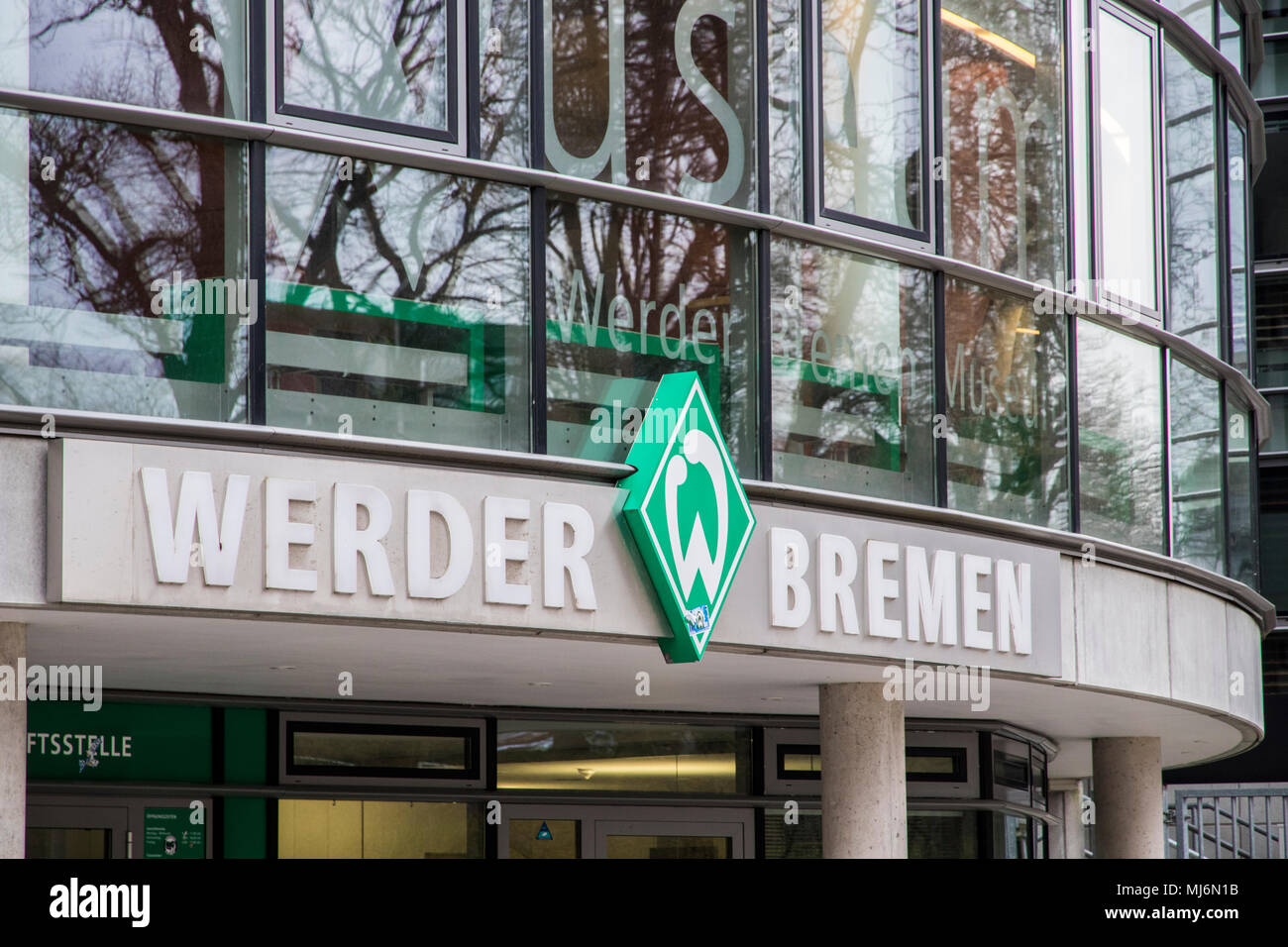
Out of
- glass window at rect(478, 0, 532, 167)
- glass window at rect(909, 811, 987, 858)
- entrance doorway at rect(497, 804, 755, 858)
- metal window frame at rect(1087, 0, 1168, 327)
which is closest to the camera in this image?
glass window at rect(478, 0, 532, 167)

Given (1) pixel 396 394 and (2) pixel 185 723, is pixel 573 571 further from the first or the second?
(2) pixel 185 723

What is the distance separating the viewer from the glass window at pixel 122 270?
9.30m

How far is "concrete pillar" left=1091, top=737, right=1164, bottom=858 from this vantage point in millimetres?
17391

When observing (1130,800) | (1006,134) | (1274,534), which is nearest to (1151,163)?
(1006,134)

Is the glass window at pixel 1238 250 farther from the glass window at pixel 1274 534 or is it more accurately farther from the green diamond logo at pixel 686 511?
the glass window at pixel 1274 534

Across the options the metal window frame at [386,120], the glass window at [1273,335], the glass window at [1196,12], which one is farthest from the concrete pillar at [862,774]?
the glass window at [1273,335]

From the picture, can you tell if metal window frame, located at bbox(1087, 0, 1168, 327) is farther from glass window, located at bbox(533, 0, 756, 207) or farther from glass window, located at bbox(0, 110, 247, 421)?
glass window, located at bbox(0, 110, 247, 421)

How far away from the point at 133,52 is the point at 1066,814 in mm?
20972

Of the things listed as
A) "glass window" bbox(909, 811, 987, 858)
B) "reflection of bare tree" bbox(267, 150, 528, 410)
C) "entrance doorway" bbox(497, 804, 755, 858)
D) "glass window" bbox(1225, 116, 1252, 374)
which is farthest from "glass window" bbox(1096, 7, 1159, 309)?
"reflection of bare tree" bbox(267, 150, 528, 410)

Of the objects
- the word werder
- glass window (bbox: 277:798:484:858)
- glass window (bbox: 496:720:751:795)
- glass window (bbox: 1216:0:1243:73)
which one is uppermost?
glass window (bbox: 1216:0:1243:73)

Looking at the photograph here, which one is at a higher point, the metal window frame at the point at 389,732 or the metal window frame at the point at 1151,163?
the metal window frame at the point at 1151,163

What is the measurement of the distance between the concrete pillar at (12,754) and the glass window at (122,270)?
48.7 inches

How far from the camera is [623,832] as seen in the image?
14.8 meters
